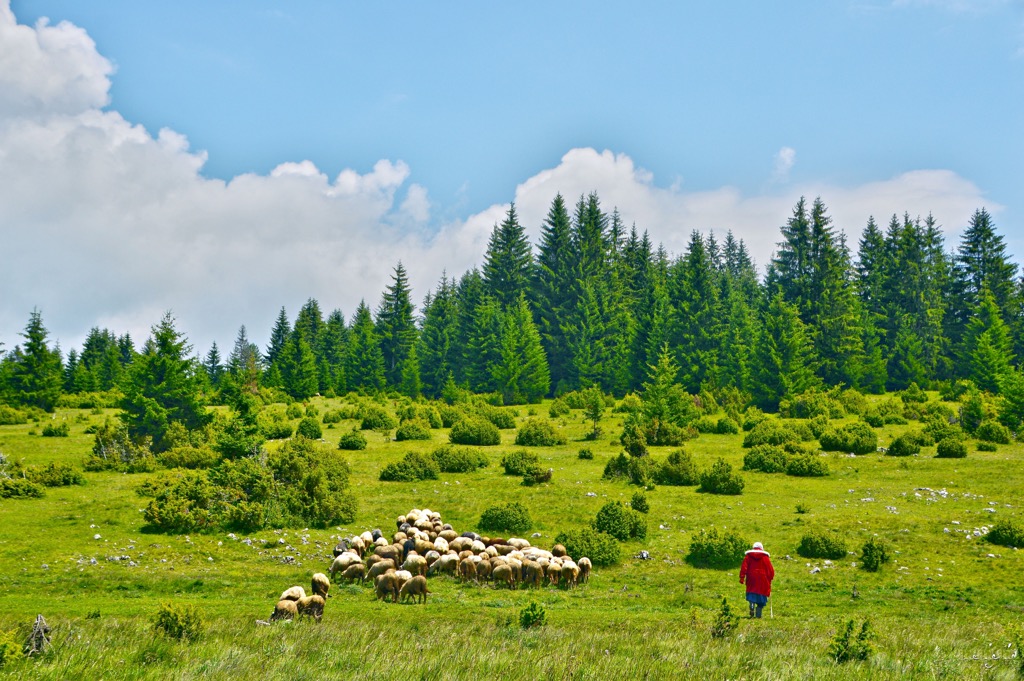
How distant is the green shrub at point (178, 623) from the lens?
12094 mm

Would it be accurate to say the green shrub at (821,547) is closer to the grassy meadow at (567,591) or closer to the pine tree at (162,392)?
the grassy meadow at (567,591)

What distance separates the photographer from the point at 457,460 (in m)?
34.6

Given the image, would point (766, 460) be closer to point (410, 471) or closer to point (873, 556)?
point (873, 556)

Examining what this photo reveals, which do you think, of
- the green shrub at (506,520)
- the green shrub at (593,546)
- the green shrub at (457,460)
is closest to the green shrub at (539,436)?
the green shrub at (457,460)

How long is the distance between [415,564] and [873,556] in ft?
43.8

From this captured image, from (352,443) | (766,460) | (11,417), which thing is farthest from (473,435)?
(11,417)

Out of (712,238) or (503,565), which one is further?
(712,238)

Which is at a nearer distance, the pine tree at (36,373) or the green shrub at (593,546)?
the green shrub at (593,546)

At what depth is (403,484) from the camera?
31.5 meters

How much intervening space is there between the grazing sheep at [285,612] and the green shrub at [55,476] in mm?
20700

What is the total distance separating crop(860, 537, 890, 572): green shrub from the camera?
20.4m

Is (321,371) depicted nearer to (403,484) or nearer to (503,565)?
(403,484)

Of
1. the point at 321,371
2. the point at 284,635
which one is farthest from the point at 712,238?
the point at 284,635

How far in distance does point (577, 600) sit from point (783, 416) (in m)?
44.3
